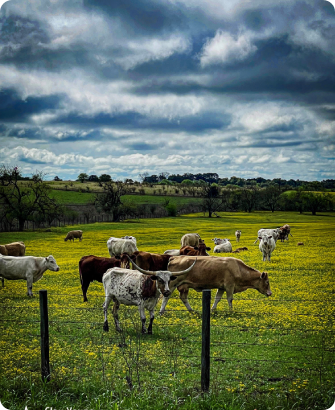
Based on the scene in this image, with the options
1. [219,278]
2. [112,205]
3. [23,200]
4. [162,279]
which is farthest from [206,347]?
[112,205]

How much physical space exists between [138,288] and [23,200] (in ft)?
205

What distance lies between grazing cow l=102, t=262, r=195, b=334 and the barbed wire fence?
0.77 metres

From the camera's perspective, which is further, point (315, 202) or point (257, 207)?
point (257, 207)

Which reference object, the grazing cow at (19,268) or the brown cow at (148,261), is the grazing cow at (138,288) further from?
the grazing cow at (19,268)

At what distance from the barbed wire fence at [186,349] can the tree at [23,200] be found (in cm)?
5497

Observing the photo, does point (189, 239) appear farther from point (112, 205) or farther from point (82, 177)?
point (82, 177)

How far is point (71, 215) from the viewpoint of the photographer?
254ft

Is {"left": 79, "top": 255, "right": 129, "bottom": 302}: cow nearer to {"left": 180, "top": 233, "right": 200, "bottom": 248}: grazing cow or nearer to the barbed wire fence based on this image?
the barbed wire fence

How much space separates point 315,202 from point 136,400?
6910cm

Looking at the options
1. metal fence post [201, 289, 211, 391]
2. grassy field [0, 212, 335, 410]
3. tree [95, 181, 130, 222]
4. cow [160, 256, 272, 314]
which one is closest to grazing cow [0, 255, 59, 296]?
grassy field [0, 212, 335, 410]

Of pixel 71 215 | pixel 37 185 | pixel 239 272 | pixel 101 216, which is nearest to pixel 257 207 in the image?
pixel 101 216

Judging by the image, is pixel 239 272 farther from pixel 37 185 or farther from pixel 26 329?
pixel 37 185

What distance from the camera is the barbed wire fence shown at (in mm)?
7332

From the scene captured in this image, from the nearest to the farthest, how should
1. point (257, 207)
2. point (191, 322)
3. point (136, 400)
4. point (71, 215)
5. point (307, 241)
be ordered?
point (136, 400) → point (191, 322) → point (307, 241) → point (71, 215) → point (257, 207)
